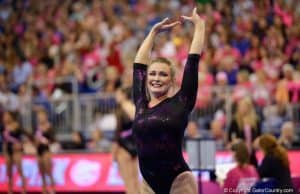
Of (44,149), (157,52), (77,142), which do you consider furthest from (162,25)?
(157,52)

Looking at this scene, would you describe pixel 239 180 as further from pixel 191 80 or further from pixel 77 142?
pixel 77 142

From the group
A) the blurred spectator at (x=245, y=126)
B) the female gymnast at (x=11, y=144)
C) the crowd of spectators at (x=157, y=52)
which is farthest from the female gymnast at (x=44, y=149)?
the blurred spectator at (x=245, y=126)

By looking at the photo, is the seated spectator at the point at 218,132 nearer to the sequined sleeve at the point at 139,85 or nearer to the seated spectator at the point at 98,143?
the seated spectator at the point at 98,143

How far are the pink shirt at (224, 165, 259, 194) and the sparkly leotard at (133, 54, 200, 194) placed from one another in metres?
2.90

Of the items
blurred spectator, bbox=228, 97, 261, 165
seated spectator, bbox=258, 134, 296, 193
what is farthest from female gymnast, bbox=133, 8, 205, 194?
blurred spectator, bbox=228, 97, 261, 165

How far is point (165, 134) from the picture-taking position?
18.4 feet

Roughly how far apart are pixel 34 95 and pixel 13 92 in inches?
46.5

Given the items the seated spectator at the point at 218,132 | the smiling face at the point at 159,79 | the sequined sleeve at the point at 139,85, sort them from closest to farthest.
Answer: the smiling face at the point at 159,79, the sequined sleeve at the point at 139,85, the seated spectator at the point at 218,132

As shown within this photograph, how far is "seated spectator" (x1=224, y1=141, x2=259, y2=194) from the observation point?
8.58 meters

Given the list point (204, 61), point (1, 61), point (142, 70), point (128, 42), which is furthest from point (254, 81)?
point (142, 70)

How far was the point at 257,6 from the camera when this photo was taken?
17.0 meters

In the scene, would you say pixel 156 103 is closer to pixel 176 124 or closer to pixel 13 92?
pixel 176 124

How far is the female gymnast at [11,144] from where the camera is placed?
1457 cm

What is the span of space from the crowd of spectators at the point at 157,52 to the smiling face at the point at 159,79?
269 inches
